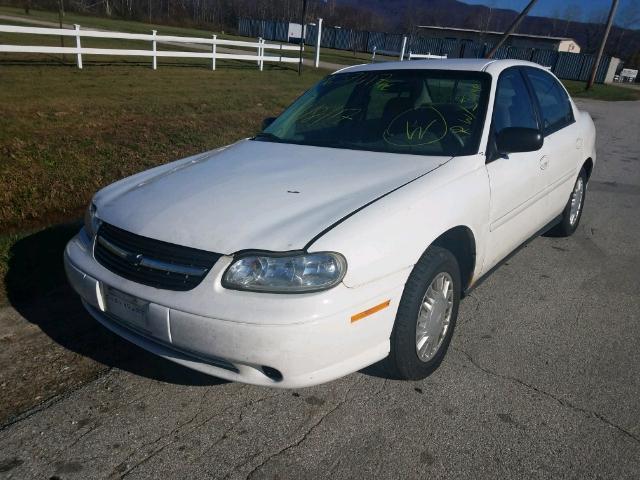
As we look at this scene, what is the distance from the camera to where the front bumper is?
218 centimetres

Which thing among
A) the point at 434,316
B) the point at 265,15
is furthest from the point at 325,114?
the point at 265,15

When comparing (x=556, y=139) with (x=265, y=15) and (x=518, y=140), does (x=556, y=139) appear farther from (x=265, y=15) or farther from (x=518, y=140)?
(x=265, y=15)

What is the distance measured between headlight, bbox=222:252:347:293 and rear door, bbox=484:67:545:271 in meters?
1.38

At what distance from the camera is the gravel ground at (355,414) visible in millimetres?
2262

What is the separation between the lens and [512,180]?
342 cm

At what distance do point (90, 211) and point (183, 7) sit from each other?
8734 cm

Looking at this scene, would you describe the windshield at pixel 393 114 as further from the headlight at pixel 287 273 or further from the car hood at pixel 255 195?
the headlight at pixel 287 273

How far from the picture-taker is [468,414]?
8.57ft

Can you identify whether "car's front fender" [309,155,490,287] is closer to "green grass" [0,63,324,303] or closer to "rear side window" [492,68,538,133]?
"rear side window" [492,68,538,133]

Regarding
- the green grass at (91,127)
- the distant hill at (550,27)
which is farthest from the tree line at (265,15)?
the green grass at (91,127)

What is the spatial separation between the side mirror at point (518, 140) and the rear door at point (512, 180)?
6 centimetres

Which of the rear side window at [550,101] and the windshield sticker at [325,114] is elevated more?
the rear side window at [550,101]

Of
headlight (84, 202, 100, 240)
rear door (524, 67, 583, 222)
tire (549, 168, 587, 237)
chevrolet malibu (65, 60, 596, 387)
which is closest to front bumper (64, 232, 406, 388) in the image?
chevrolet malibu (65, 60, 596, 387)

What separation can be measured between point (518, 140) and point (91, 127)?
6.51 meters
